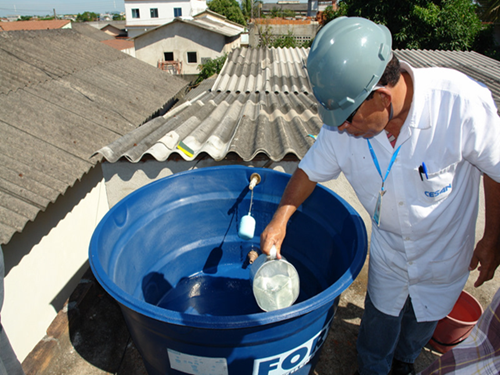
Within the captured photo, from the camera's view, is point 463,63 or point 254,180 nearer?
point 254,180

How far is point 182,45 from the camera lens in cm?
1989

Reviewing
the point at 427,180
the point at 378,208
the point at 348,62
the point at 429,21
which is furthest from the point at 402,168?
the point at 429,21

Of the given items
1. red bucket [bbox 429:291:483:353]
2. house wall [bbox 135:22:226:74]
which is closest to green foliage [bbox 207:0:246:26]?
house wall [bbox 135:22:226:74]

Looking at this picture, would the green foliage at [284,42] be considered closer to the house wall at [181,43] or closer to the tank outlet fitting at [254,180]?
the house wall at [181,43]

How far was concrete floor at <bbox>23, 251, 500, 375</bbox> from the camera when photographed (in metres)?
2.21

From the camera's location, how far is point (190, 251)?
2832mm

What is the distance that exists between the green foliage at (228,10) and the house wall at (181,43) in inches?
751

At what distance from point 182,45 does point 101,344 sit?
20.4 metres

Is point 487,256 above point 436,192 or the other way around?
the other way around

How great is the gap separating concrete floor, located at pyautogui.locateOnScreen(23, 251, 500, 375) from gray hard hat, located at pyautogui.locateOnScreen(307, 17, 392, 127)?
69.4 inches

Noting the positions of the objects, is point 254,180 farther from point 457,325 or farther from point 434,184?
point 457,325

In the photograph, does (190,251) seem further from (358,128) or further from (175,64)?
(175,64)

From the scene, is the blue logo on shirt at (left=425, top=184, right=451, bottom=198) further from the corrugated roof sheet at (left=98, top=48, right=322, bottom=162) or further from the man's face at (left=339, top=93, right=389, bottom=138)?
the corrugated roof sheet at (left=98, top=48, right=322, bottom=162)

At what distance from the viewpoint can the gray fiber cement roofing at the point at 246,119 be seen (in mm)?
2998
